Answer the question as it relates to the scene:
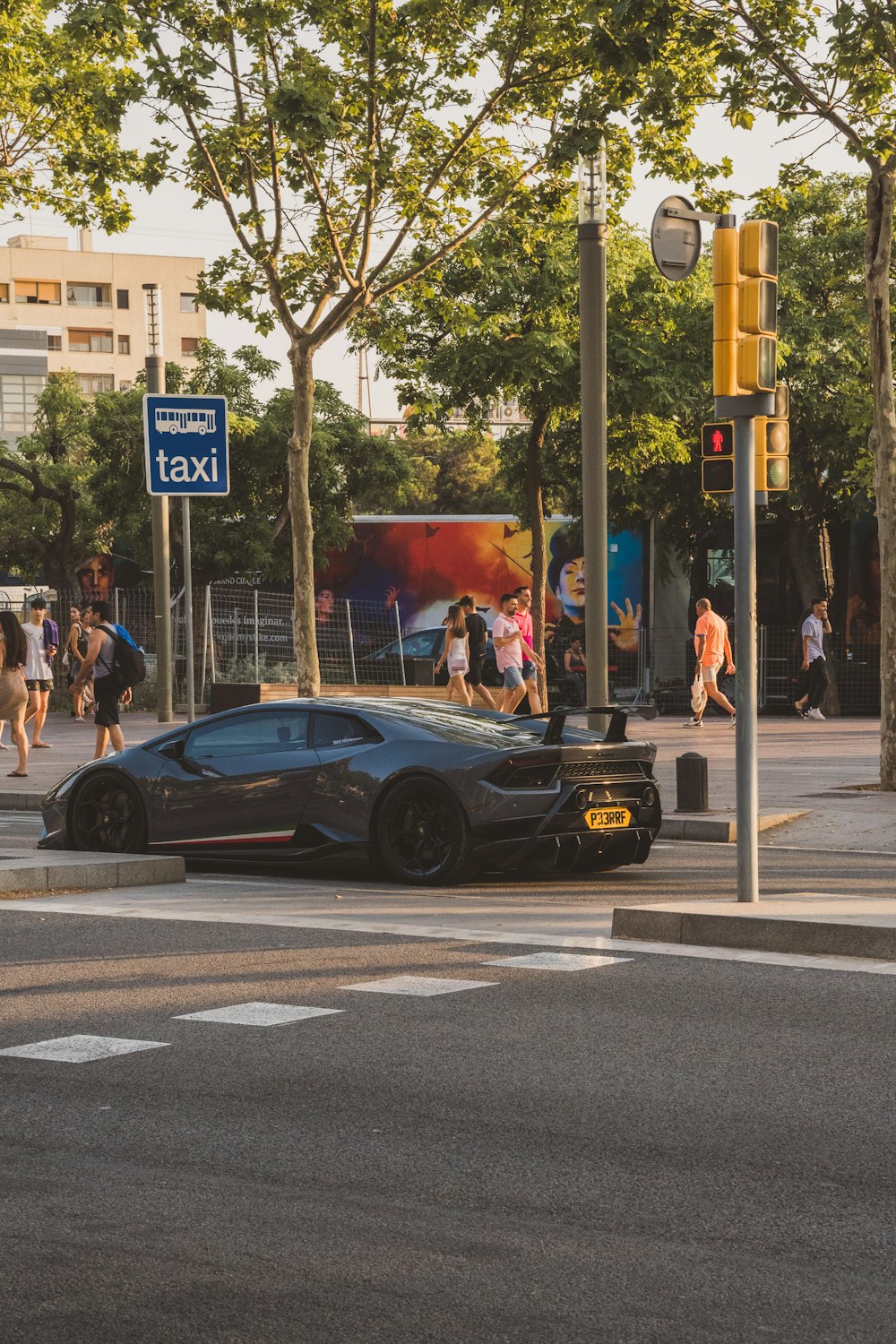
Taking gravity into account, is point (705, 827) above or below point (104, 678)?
below

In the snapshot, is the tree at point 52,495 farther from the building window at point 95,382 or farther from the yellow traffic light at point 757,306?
the building window at point 95,382

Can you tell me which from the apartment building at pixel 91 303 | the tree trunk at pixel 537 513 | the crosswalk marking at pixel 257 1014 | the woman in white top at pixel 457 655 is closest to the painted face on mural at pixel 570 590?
the tree trunk at pixel 537 513

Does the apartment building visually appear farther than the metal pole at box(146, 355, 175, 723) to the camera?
Yes

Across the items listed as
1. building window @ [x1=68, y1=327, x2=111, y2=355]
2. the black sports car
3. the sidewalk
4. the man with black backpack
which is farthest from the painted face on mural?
building window @ [x1=68, y1=327, x2=111, y2=355]

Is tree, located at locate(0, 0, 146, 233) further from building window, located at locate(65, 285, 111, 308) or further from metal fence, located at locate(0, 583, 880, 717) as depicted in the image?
building window, located at locate(65, 285, 111, 308)

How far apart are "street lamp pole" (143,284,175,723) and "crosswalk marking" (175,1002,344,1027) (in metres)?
18.1

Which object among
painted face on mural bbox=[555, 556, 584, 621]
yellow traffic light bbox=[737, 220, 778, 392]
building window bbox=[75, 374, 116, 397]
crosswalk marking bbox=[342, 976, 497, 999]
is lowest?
crosswalk marking bbox=[342, 976, 497, 999]

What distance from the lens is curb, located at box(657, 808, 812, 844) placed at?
48.1ft

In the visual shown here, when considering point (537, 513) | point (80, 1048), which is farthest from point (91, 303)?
point (80, 1048)

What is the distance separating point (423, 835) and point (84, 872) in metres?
2.07

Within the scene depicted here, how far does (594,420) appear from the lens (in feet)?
53.8

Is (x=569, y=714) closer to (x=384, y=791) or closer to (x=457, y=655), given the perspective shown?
(x=384, y=791)

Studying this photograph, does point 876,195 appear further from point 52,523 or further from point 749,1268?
point 52,523

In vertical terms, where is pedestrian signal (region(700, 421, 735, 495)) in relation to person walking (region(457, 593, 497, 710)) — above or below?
above
